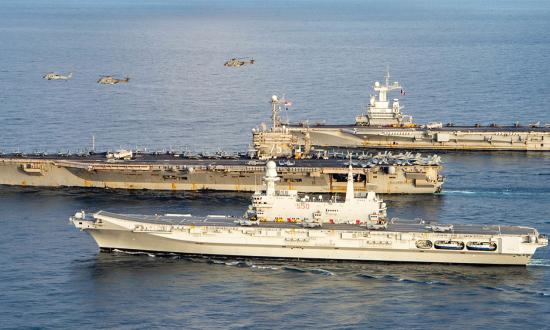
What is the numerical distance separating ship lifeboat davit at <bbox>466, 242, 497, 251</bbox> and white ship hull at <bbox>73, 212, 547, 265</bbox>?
8.7 inches

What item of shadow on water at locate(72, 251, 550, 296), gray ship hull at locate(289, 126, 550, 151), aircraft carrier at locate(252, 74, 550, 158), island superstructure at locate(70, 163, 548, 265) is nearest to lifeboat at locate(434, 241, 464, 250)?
island superstructure at locate(70, 163, 548, 265)

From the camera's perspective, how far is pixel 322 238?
2295 inches

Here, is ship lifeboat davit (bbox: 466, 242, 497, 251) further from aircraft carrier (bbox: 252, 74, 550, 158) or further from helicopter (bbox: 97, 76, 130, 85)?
helicopter (bbox: 97, 76, 130, 85)

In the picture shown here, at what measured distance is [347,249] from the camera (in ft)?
192

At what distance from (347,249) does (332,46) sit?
132663 mm

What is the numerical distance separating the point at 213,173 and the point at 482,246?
26.4 m

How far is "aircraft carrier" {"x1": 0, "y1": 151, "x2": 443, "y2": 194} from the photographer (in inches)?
3017

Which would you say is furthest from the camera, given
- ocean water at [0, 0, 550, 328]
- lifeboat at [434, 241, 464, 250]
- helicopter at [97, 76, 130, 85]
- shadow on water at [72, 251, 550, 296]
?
helicopter at [97, 76, 130, 85]

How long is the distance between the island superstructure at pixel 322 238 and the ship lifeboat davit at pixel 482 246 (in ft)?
0.18

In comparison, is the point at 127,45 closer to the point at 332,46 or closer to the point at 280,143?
the point at 332,46

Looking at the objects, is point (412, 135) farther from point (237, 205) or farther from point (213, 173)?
point (237, 205)

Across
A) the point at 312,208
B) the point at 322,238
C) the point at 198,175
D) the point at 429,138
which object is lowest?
the point at 322,238

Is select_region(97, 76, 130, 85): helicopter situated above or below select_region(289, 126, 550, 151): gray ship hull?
above

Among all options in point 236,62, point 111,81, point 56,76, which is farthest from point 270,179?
point 236,62
